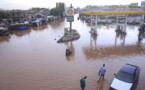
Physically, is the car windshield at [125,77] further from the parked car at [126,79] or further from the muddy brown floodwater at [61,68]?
the muddy brown floodwater at [61,68]

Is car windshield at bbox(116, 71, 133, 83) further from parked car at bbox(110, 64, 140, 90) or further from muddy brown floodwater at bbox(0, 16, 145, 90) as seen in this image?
muddy brown floodwater at bbox(0, 16, 145, 90)

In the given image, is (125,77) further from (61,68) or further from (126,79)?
(61,68)

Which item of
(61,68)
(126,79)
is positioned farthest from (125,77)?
(61,68)

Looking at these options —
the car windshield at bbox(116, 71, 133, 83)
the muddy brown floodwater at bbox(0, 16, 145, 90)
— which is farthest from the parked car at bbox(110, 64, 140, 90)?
the muddy brown floodwater at bbox(0, 16, 145, 90)

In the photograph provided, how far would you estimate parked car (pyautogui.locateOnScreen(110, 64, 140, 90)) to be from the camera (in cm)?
636

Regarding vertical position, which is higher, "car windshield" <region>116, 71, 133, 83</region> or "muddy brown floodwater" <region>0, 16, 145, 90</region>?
"car windshield" <region>116, 71, 133, 83</region>

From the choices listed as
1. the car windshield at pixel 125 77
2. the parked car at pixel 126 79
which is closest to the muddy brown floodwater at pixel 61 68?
the parked car at pixel 126 79

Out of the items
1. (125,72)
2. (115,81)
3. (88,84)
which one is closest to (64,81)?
(88,84)

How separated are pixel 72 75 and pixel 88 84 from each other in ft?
4.91

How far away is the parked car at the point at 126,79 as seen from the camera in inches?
251

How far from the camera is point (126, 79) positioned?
6.76m

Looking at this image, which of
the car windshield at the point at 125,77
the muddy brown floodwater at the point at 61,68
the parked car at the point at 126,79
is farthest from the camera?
the muddy brown floodwater at the point at 61,68

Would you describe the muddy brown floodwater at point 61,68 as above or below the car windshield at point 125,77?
below

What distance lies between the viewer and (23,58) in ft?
39.0
